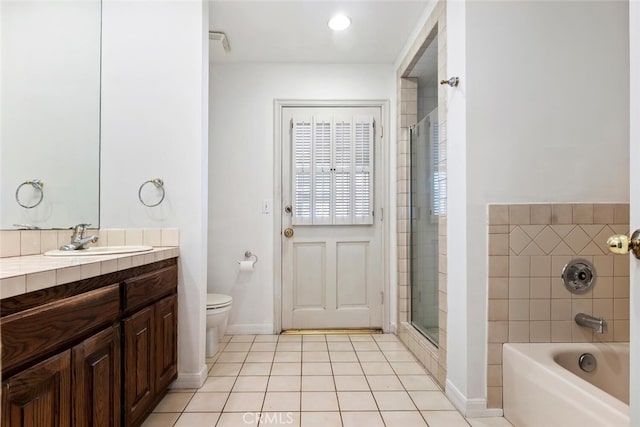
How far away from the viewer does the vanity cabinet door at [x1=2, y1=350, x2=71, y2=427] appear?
2.97 ft

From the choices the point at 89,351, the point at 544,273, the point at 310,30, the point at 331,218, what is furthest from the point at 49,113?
the point at 544,273

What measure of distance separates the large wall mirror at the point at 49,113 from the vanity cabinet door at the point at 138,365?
67 cm

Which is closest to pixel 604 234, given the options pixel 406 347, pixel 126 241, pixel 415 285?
pixel 415 285

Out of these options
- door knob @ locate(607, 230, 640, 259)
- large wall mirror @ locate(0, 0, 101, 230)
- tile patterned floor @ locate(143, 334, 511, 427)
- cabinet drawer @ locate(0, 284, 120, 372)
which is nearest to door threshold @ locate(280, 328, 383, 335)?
tile patterned floor @ locate(143, 334, 511, 427)

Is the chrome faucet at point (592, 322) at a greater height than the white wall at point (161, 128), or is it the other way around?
the white wall at point (161, 128)

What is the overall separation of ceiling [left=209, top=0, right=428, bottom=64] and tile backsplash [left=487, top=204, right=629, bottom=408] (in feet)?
5.15

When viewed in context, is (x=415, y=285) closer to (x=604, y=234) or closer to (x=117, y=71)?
(x=604, y=234)

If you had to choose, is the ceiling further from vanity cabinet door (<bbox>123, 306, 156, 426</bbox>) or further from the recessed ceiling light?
vanity cabinet door (<bbox>123, 306, 156, 426</bbox>)

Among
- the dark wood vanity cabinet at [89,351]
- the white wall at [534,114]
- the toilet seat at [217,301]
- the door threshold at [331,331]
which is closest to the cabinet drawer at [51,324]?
the dark wood vanity cabinet at [89,351]

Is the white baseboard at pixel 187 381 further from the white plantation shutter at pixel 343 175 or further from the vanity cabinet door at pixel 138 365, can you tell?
the white plantation shutter at pixel 343 175

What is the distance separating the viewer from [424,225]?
272 centimetres

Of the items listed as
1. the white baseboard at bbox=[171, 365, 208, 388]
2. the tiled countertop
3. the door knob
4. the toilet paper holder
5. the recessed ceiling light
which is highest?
the recessed ceiling light

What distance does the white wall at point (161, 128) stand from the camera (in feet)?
7.02

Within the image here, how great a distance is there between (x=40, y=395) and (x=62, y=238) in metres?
1.06
